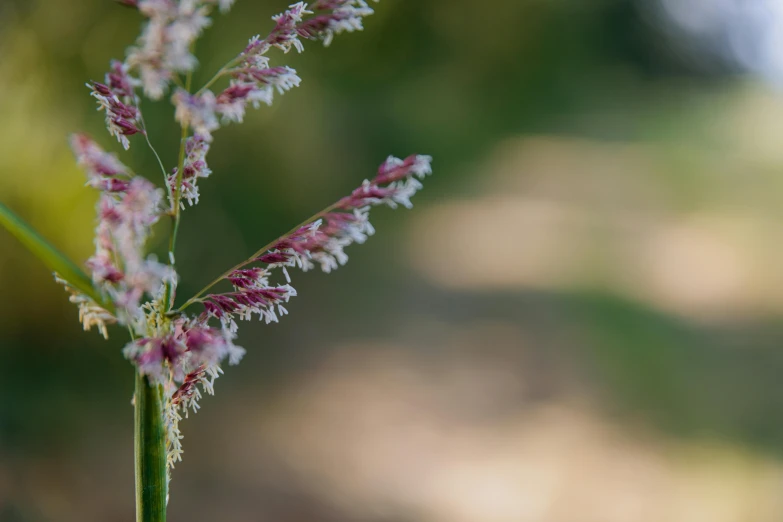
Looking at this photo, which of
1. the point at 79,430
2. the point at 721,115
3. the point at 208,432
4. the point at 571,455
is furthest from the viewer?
the point at 721,115

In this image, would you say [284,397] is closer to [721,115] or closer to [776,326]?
[776,326]

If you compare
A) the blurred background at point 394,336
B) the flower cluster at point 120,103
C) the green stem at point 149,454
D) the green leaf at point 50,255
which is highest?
the blurred background at point 394,336

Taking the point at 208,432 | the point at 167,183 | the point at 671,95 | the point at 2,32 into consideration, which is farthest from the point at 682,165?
the point at 167,183

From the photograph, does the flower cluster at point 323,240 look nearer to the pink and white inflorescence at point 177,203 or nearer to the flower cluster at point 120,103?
the pink and white inflorescence at point 177,203

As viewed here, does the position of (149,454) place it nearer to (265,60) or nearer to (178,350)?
(178,350)

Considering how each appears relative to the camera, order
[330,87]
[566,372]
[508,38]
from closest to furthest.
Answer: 1. [566,372]
2. [330,87]
3. [508,38]

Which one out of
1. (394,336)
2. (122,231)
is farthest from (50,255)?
(394,336)

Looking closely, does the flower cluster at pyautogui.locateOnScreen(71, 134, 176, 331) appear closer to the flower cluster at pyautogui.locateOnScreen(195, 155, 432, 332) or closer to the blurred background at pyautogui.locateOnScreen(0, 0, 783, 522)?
the flower cluster at pyautogui.locateOnScreen(195, 155, 432, 332)

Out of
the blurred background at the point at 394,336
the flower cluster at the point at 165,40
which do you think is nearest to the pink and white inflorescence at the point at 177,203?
the flower cluster at the point at 165,40
